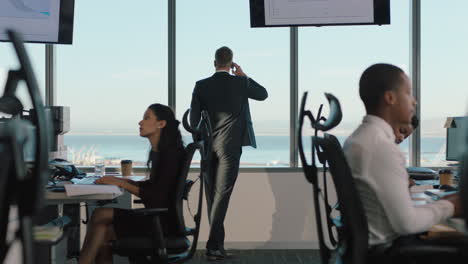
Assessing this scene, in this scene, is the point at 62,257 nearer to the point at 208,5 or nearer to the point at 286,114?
the point at 286,114

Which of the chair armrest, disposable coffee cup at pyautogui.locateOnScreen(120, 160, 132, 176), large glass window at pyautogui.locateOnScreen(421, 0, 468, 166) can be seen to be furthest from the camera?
large glass window at pyautogui.locateOnScreen(421, 0, 468, 166)

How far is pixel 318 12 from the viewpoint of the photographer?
466cm

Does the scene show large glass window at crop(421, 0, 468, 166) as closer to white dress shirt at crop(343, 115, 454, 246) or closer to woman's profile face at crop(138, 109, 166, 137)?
white dress shirt at crop(343, 115, 454, 246)

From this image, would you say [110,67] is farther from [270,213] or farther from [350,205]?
[350,205]

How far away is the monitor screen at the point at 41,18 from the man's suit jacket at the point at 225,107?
1396 millimetres

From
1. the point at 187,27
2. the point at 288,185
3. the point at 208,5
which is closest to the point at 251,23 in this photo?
the point at 187,27

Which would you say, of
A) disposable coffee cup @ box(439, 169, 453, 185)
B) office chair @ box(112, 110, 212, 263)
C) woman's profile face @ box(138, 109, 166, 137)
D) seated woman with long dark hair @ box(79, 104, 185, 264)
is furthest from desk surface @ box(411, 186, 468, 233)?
woman's profile face @ box(138, 109, 166, 137)

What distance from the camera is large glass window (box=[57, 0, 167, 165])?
5172mm

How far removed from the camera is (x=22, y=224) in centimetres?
106

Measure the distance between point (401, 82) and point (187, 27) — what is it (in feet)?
11.8

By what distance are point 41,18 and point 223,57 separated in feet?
5.62

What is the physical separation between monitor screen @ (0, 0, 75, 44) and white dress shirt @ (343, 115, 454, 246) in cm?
375

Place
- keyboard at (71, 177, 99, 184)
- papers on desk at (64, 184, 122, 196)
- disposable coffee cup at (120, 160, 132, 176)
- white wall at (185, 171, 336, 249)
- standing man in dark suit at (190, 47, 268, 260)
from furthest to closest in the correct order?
white wall at (185, 171, 336, 249)
standing man in dark suit at (190, 47, 268, 260)
disposable coffee cup at (120, 160, 132, 176)
keyboard at (71, 177, 99, 184)
papers on desk at (64, 184, 122, 196)

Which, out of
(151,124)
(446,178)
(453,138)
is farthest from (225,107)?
(446,178)
